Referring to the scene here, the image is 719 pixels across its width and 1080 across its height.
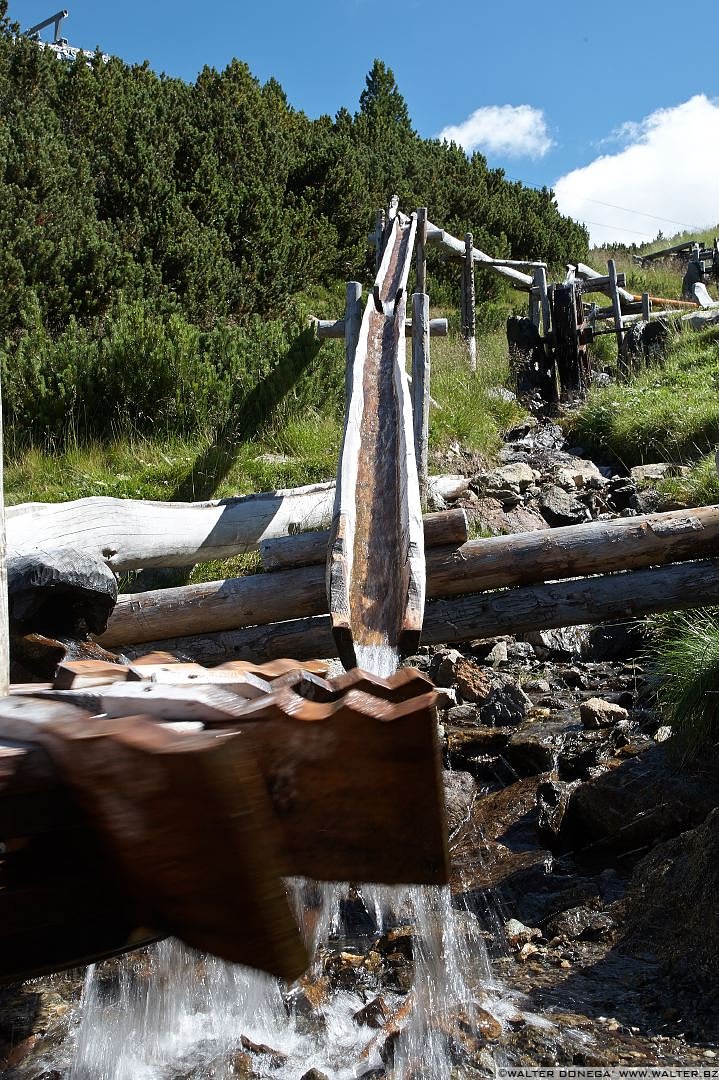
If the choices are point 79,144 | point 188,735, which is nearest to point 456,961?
point 188,735

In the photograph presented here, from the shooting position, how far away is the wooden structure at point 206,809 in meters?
1.53

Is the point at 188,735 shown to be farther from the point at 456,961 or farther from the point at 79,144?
the point at 79,144

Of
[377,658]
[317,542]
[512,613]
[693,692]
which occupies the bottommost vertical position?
[693,692]

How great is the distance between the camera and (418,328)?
935 centimetres

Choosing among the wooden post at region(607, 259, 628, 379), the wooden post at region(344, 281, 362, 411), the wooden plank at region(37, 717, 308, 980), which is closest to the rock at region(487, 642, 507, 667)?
the wooden post at region(344, 281, 362, 411)

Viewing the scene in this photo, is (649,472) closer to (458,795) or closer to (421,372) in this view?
(421,372)

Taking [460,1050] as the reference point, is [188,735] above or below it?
above

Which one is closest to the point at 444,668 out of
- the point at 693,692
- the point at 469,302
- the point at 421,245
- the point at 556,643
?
the point at 556,643

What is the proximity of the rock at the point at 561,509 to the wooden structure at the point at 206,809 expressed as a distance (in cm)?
714

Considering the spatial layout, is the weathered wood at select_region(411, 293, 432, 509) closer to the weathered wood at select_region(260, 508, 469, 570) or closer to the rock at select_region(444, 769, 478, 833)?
the weathered wood at select_region(260, 508, 469, 570)

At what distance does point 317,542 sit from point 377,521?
89 cm

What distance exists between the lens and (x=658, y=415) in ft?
35.8

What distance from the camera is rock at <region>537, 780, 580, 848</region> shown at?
4.74 m

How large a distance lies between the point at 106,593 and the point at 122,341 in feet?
20.6
